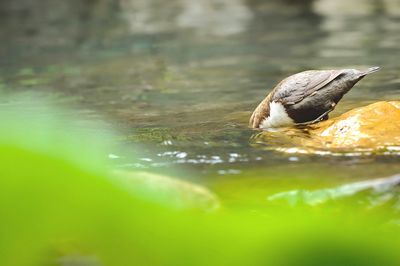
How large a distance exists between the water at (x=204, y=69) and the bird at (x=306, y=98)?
0.22 meters

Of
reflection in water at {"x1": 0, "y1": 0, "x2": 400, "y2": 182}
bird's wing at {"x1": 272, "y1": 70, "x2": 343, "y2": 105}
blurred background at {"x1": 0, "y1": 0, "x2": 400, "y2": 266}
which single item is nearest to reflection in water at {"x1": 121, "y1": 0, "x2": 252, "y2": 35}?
reflection in water at {"x1": 0, "y1": 0, "x2": 400, "y2": 182}

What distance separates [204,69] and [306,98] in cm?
438

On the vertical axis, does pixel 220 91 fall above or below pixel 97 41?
below

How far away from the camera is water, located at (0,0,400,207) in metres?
3.32

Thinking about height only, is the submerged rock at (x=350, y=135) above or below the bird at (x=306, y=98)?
below

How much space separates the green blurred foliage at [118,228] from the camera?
0.38 metres

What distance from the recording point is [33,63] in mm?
10289

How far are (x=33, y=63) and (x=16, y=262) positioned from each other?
10.2 metres

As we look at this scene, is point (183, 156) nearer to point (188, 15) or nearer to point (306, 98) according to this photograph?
point (306, 98)

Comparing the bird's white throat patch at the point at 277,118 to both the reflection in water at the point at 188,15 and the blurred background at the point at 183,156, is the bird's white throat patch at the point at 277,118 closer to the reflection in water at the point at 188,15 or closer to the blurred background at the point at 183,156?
the blurred background at the point at 183,156

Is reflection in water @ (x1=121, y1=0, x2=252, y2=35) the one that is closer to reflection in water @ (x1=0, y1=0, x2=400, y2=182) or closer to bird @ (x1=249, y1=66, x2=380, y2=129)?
reflection in water @ (x1=0, y1=0, x2=400, y2=182)

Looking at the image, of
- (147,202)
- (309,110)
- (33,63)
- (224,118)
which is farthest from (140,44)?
(147,202)

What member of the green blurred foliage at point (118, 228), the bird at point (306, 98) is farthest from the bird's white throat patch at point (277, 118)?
the green blurred foliage at point (118, 228)

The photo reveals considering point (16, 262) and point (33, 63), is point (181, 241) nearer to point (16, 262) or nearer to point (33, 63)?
point (16, 262)
